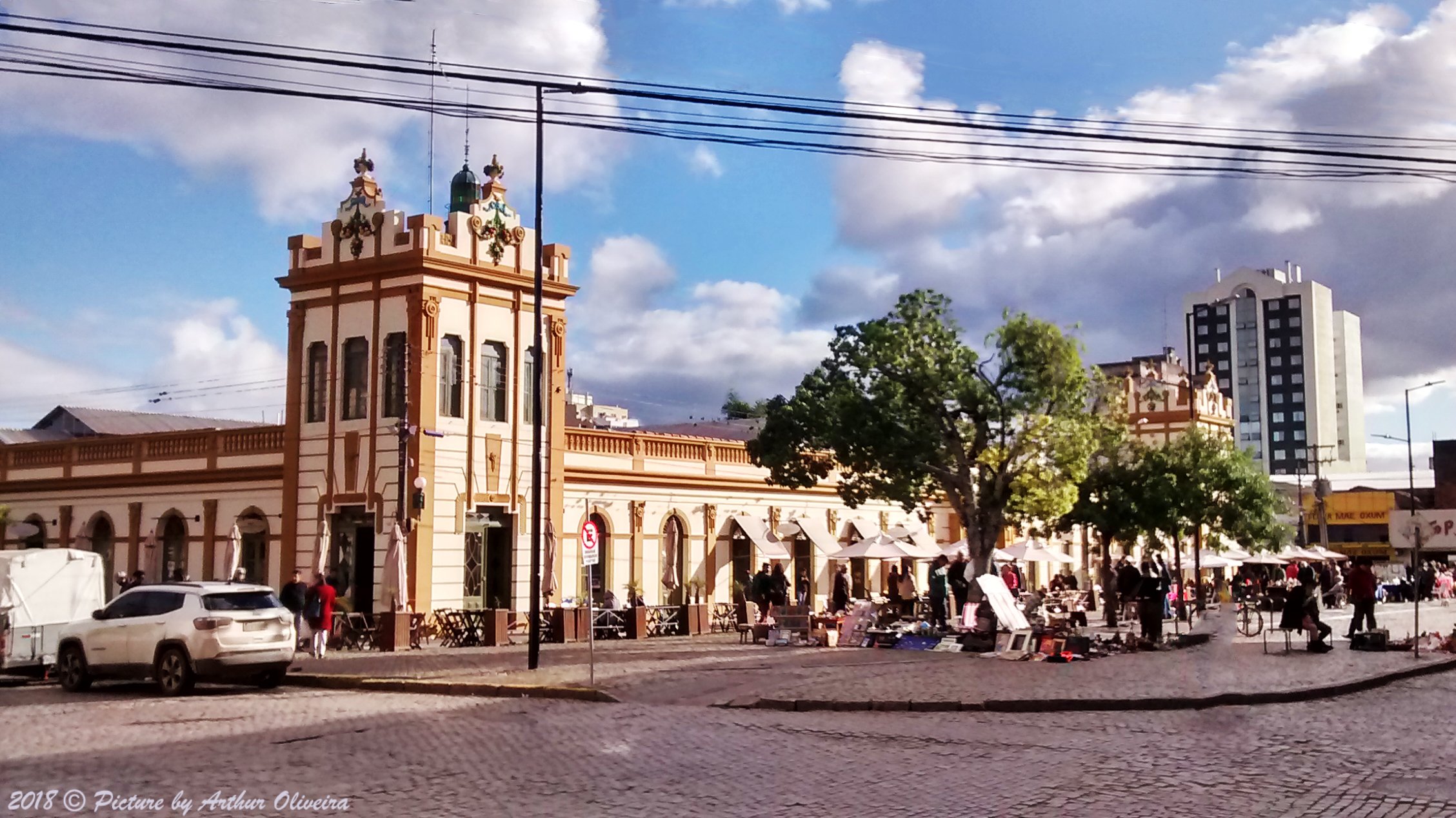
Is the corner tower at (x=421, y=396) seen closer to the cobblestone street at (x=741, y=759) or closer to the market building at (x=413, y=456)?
the market building at (x=413, y=456)

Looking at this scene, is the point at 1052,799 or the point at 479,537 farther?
the point at 479,537

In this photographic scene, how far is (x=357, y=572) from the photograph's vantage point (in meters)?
31.0

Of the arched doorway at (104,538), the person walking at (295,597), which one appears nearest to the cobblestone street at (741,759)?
the person walking at (295,597)

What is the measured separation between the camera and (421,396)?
30141mm

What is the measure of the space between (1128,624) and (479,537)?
16543 mm

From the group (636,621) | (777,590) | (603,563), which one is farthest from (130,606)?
(603,563)

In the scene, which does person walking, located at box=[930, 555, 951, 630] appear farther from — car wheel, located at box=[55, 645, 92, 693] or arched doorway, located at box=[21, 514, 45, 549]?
arched doorway, located at box=[21, 514, 45, 549]

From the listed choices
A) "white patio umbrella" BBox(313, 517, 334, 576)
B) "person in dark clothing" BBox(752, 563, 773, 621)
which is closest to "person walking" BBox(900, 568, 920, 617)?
"person in dark clothing" BBox(752, 563, 773, 621)

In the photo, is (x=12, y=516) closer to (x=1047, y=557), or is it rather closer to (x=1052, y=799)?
(x=1047, y=557)

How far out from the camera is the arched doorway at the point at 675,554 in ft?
118

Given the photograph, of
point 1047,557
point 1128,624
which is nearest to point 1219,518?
point 1047,557

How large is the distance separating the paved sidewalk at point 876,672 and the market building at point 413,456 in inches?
185

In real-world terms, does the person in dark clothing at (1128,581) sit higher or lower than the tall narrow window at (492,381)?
lower

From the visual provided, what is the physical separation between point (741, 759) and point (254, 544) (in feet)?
78.6
